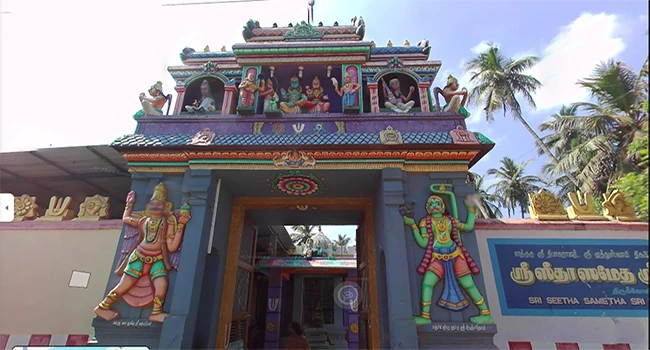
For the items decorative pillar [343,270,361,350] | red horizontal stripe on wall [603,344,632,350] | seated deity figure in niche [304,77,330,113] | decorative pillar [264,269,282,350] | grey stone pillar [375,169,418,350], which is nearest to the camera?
grey stone pillar [375,169,418,350]

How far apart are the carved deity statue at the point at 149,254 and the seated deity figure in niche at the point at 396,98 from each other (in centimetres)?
458

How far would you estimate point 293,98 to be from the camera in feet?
24.5

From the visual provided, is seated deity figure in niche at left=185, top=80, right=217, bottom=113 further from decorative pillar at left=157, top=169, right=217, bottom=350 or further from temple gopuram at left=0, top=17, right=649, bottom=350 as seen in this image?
decorative pillar at left=157, top=169, right=217, bottom=350

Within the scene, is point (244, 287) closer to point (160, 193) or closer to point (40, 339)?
point (160, 193)

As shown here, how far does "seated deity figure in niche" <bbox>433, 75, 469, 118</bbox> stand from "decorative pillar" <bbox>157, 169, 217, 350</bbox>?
4955 millimetres

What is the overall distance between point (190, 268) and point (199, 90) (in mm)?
4565

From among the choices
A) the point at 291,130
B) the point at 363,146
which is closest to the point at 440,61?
the point at 363,146

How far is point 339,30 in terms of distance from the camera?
826cm

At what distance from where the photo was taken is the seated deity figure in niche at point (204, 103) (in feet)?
23.8

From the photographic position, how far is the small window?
19.6ft

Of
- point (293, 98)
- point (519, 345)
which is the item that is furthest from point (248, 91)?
point (519, 345)

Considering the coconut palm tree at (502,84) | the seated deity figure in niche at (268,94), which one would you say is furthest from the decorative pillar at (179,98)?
the coconut palm tree at (502,84)

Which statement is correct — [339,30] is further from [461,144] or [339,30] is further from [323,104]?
[461,144]

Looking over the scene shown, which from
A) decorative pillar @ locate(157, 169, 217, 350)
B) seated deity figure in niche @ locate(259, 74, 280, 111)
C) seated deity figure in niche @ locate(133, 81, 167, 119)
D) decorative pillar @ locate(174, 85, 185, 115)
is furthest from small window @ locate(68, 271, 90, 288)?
seated deity figure in niche @ locate(259, 74, 280, 111)
